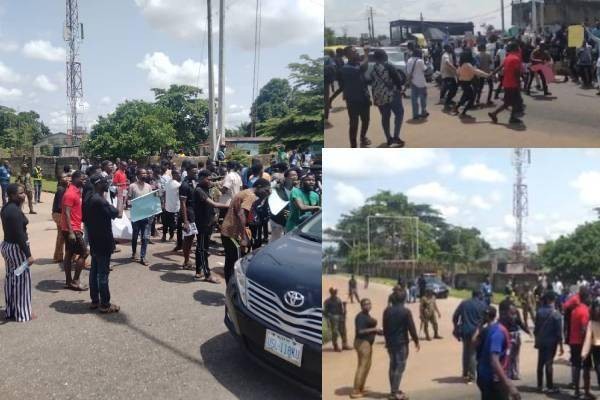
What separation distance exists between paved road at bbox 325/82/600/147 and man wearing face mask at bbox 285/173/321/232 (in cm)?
402

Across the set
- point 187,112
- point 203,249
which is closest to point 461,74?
point 203,249

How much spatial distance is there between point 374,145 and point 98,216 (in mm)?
4309

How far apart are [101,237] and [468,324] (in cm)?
454

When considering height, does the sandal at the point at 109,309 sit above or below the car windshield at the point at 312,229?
below

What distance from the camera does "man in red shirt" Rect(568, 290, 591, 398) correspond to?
1.93 meters

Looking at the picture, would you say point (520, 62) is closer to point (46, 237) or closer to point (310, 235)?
point (310, 235)

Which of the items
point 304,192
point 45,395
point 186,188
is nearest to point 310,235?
point 304,192

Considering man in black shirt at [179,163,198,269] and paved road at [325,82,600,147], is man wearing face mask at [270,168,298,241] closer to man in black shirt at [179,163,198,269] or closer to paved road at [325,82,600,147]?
man in black shirt at [179,163,198,269]

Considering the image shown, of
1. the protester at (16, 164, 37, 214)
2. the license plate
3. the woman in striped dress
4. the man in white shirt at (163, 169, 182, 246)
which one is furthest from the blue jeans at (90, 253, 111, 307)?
the protester at (16, 164, 37, 214)

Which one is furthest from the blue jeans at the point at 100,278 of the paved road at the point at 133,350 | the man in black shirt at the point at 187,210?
the man in black shirt at the point at 187,210

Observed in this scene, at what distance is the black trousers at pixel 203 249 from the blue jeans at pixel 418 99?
5303 mm

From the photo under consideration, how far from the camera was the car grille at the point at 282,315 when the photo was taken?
12.0ft

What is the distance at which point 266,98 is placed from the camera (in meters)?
72.5

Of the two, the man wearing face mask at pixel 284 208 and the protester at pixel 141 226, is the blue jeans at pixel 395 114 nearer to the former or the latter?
the man wearing face mask at pixel 284 208
